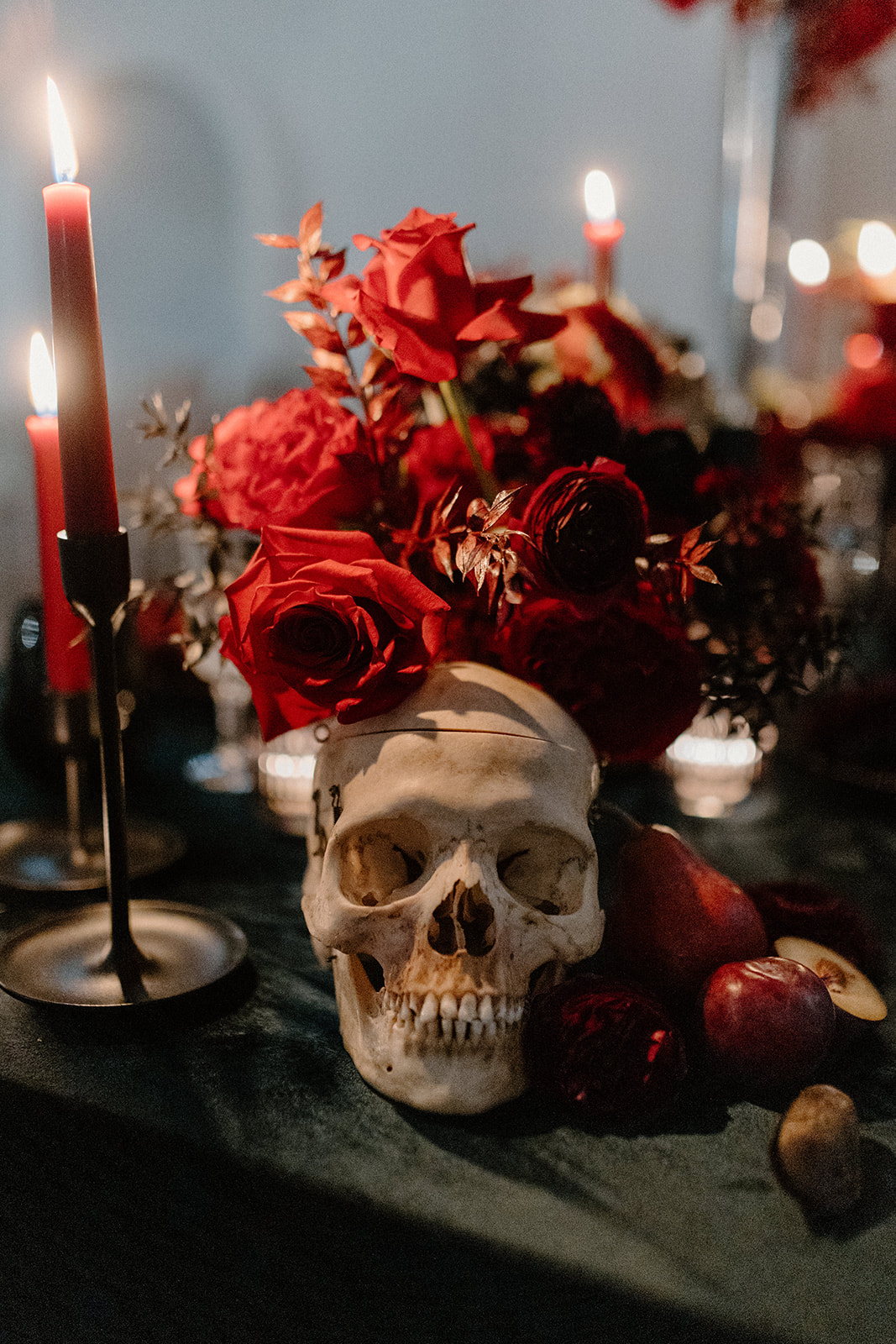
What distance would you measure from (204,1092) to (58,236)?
50 centimetres

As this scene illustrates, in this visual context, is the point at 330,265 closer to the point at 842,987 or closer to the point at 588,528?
the point at 588,528

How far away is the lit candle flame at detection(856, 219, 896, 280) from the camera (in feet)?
4.76

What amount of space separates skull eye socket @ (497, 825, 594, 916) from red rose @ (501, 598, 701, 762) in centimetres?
10

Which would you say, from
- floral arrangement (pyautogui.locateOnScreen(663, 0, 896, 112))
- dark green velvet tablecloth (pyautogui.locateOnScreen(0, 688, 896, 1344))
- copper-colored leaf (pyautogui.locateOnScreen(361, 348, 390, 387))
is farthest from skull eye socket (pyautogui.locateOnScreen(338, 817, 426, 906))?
floral arrangement (pyautogui.locateOnScreen(663, 0, 896, 112))

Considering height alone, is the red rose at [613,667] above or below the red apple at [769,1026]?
above

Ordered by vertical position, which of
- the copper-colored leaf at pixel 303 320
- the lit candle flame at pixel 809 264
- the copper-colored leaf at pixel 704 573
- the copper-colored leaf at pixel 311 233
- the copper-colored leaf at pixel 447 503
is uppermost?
the lit candle flame at pixel 809 264

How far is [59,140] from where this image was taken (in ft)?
1.89

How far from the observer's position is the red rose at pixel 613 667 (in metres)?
0.65

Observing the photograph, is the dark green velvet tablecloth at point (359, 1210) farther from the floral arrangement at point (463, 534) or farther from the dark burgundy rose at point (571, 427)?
the dark burgundy rose at point (571, 427)

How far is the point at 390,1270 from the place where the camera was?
1.65ft

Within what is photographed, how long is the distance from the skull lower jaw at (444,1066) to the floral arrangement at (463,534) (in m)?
0.19

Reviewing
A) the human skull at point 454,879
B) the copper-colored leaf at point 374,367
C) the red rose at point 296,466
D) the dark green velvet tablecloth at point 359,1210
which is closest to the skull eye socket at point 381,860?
the human skull at point 454,879

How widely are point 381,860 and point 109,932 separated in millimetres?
243

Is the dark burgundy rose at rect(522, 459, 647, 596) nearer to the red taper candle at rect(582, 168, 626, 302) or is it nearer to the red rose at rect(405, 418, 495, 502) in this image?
the red rose at rect(405, 418, 495, 502)
